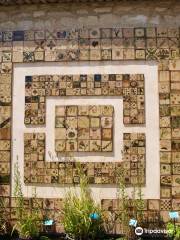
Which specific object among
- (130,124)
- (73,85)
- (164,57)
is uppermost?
(164,57)

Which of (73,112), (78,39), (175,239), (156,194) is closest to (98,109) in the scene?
(73,112)

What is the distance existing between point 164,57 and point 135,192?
214 centimetres

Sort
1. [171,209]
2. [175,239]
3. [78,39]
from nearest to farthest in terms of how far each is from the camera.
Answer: [175,239] < [171,209] < [78,39]

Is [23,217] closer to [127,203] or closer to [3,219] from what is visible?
[3,219]

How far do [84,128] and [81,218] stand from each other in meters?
1.37

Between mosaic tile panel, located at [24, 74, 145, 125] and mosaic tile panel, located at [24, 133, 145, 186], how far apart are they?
30 centimetres

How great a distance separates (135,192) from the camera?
20.5 feet

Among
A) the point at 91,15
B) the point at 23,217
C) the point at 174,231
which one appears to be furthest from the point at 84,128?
the point at 174,231

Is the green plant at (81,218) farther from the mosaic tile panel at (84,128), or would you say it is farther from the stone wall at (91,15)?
the stone wall at (91,15)

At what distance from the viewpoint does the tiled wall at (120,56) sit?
6.23m

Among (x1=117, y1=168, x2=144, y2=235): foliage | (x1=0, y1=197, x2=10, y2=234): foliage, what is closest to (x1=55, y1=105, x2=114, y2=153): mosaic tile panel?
(x1=117, y1=168, x2=144, y2=235): foliage

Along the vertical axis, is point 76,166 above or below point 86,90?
below

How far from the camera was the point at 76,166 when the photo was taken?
251 inches

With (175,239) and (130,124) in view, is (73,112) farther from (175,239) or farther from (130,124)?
(175,239)
